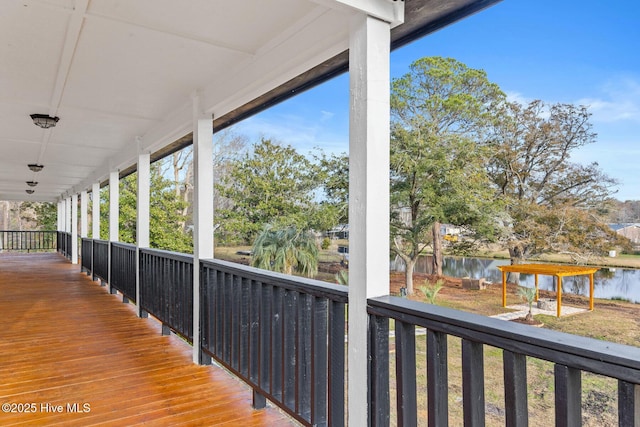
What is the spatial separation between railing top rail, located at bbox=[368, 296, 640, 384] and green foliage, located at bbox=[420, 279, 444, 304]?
0.98 metres

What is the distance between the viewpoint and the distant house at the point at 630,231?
1473 millimetres

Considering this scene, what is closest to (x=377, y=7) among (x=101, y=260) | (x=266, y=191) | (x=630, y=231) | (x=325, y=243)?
(x=630, y=231)

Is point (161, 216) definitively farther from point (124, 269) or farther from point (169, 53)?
point (169, 53)

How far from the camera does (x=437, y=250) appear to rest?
267cm

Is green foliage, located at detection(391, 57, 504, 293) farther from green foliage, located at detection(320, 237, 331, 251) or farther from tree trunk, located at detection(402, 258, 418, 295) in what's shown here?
green foliage, located at detection(320, 237, 331, 251)

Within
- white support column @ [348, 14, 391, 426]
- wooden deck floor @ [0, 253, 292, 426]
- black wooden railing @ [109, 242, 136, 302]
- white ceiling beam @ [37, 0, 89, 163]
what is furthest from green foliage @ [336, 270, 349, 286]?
black wooden railing @ [109, 242, 136, 302]

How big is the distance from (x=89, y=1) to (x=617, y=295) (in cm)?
264

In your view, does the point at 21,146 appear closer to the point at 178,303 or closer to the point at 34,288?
the point at 34,288

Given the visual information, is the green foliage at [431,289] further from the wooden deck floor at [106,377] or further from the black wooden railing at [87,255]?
the black wooden railing at [87,255]

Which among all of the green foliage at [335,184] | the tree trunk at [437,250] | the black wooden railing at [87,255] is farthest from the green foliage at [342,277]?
the black wooden railing at [87,255]

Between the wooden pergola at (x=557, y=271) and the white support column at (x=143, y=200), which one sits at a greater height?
the white support column at (x=143, y=200)

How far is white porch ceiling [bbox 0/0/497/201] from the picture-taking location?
1913 mm

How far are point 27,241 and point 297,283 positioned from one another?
757 inches

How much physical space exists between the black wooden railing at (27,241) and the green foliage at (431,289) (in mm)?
17956
